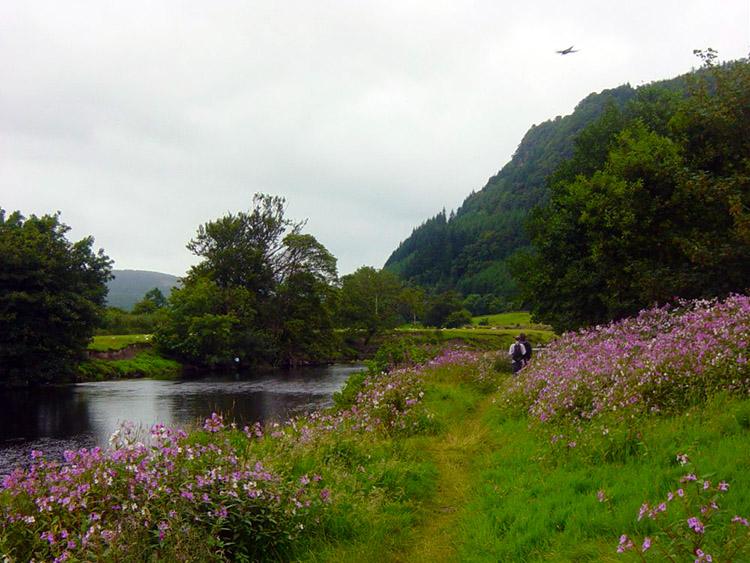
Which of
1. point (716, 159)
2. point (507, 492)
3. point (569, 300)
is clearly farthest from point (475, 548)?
point (569, 300)

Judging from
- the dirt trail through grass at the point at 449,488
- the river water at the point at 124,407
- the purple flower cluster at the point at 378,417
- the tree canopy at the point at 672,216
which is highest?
the tree canopy at the point at 672,216

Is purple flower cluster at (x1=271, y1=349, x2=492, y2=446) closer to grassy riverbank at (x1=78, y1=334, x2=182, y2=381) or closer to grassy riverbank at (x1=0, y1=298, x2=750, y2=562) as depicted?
grassy riverbank at (x1=0, y1=298, x2=750, y2=562)

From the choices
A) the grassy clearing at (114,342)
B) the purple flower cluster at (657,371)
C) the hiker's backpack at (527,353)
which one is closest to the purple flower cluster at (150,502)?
the purple flower cluster at (657,371)

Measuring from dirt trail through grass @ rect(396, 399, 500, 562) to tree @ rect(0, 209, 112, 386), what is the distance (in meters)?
33.4

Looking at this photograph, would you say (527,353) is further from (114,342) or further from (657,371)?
(114,342)

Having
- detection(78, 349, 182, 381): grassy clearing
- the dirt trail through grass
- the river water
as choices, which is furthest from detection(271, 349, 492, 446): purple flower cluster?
detection(78, 349, 182, 381): grassy clearing

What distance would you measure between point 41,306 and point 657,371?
3884cm

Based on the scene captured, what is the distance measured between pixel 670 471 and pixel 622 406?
2.26 m

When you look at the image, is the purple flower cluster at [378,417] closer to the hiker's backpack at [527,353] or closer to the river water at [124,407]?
the river water at [124,407]

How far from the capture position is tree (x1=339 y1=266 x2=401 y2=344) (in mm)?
72812

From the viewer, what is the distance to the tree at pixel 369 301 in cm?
7281

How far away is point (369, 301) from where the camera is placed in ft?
250

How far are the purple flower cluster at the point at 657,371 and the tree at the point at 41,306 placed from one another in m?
35.1

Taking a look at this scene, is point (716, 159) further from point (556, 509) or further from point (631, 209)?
point (556, 509)
